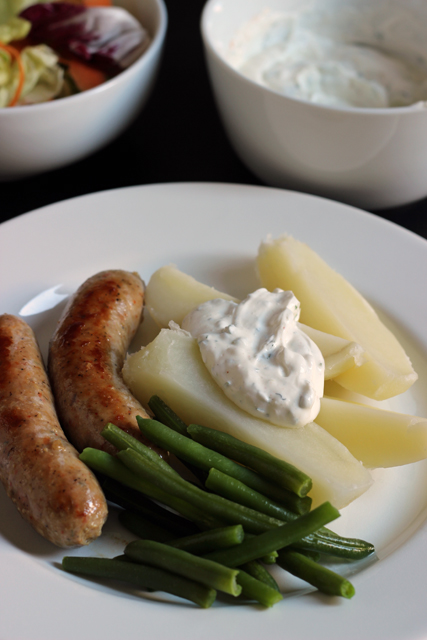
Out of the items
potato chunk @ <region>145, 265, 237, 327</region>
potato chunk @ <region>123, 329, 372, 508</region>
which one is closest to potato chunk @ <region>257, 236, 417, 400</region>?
potato chunk @ <region>145, 265, 237, 327</region>

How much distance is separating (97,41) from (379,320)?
87.5 inches

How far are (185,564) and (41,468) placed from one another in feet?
1.75

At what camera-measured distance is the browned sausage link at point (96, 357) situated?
2102mm

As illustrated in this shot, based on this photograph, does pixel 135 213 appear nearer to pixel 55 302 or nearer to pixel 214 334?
pixel 55 302

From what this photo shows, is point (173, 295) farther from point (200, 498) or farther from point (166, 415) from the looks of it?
point (200, 498)

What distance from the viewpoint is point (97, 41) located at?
339 cm

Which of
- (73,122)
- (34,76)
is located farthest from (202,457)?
(34,76)

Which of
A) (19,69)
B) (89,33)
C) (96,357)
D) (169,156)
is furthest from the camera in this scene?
(169,156)

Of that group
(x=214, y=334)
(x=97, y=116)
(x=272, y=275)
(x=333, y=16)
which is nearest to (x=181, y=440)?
(x=214, y=334)

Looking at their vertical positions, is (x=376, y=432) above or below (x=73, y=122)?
below

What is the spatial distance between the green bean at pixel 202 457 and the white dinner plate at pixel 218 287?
31cm

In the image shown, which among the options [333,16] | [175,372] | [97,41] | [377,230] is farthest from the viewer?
[333,16]

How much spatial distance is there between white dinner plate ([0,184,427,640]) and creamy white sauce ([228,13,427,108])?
739 mm

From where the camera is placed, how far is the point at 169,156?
3.77 meters
